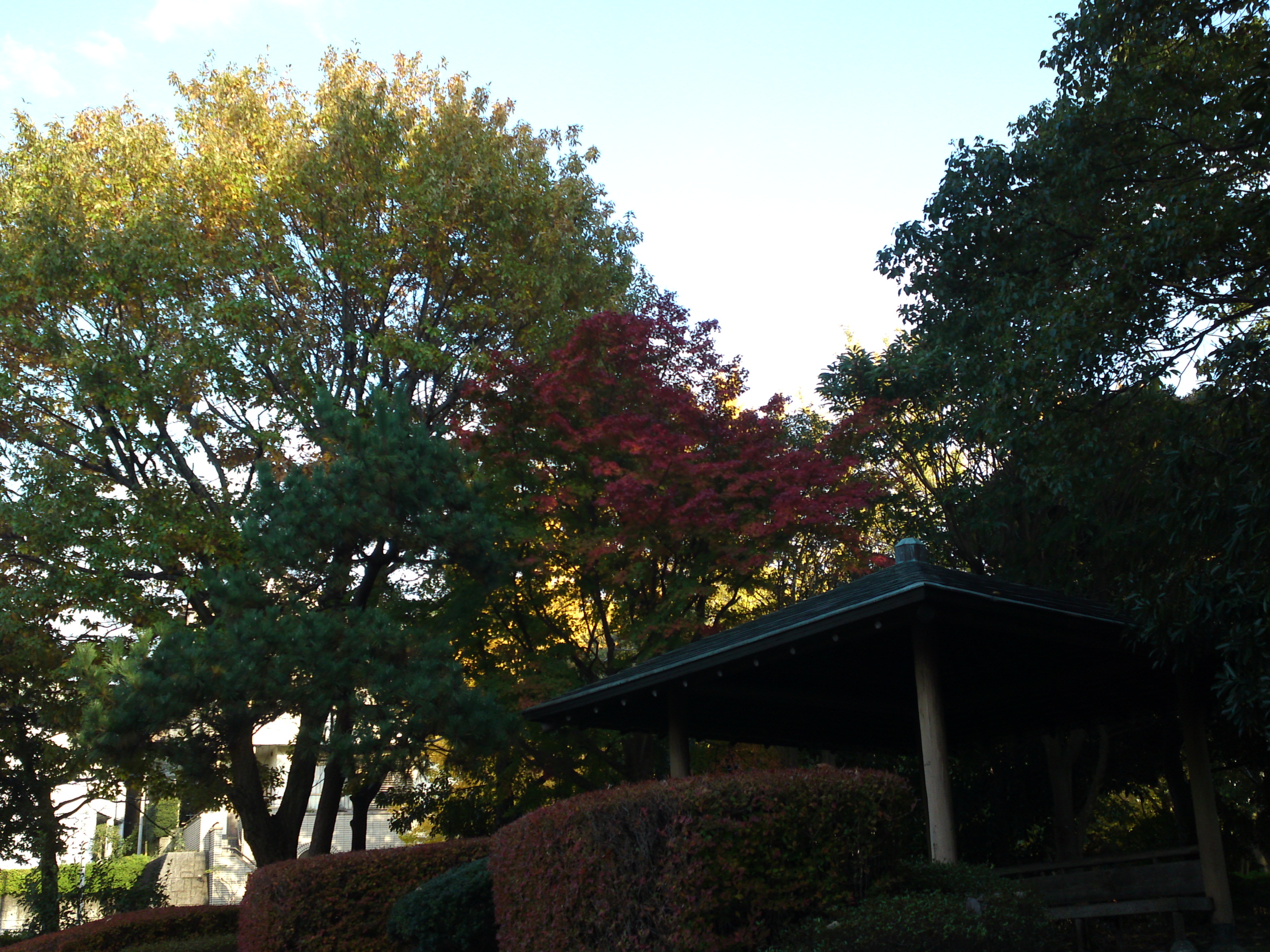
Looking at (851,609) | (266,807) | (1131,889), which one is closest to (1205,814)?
(1131,889)

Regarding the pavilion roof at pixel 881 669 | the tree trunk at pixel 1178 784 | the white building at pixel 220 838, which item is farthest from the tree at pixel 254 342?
the white building at pixel 220 838

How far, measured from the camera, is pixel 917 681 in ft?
28.2

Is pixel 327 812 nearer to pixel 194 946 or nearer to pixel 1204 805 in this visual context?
pixel 194 946

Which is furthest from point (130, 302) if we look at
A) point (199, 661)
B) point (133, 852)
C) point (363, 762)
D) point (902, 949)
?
point (133, 852)

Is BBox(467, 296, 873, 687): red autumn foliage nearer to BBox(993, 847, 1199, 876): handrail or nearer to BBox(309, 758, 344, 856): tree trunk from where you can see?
BBox(309, 758, 344, 856): tree trunk

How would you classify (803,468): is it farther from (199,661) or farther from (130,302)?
(130,302)

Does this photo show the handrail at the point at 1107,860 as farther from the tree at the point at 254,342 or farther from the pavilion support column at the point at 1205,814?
the tree at the point at 254,342

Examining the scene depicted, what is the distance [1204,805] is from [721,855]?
6464 millimetres

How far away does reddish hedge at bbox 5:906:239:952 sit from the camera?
13.3 meters

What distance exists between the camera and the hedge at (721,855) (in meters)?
6.53

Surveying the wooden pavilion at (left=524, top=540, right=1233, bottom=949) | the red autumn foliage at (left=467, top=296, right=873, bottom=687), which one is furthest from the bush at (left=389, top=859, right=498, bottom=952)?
the red autumn foliage at (left=467, top=296, right=873, bottom=687)

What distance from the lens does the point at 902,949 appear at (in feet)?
20.6

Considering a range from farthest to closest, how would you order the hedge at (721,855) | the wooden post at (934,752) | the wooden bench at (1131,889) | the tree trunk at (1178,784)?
the tree trunk at (1178,784)
the wooden bench at (1131,889)
the wooden post at (934,752)
the hedge at (721,855)

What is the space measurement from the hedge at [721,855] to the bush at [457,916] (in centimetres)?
217
